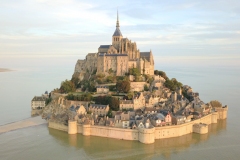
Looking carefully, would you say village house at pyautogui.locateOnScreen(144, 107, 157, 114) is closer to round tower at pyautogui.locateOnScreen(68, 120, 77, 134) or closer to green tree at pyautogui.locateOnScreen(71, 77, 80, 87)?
→ round tower at pyautogui.locateOnScreen(68, 120, 77, 134)

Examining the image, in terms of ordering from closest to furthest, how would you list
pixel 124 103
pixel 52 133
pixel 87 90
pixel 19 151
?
pixel 19 151, pixel 52 133, pixel 124 103, pixel 87 90

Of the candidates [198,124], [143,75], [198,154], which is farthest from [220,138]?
[143,75]

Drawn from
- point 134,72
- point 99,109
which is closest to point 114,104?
point 99,109

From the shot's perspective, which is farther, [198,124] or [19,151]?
[198,124]

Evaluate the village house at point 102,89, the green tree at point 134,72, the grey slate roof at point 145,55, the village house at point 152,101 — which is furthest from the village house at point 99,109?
the grey slate roof at point 145,55

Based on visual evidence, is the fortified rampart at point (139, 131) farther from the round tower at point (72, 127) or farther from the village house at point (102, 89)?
the village house at point (102, 89)

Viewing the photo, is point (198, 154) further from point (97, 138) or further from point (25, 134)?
point (25, 134)
